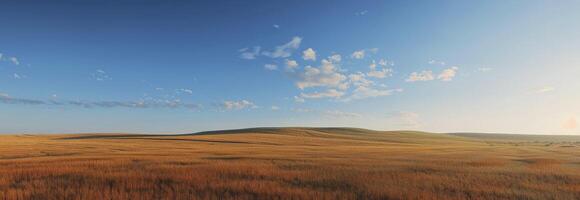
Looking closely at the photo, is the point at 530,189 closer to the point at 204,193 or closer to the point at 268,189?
the point at 268,189

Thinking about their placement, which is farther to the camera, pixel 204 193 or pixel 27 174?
pixel 27 174

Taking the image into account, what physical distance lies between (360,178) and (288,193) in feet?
15.1

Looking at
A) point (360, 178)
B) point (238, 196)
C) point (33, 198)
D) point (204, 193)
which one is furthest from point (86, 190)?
point (360, 178)

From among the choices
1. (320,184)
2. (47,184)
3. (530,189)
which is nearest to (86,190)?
(47,184)

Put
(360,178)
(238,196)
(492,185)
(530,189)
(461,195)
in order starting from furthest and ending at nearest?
(360,178) < (492,185) < (530,189) < (461,195) < (238,196)

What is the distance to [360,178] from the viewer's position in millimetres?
13133

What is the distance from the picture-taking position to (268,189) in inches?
403

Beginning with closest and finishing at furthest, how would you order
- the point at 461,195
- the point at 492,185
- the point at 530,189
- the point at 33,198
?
the point at 33,198 < the point at 461,195 < the point at 530,189 < the point at 492,185

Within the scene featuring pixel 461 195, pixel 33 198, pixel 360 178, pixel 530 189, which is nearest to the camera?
pixel 33 198

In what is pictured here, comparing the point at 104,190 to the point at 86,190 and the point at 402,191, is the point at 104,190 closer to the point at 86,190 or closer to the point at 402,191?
the point at 86,190

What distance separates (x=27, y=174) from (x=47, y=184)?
11.3 feet

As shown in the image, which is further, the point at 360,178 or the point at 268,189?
the point at 360,178

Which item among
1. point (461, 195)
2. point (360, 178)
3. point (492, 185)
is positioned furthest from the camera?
point (360, 178)

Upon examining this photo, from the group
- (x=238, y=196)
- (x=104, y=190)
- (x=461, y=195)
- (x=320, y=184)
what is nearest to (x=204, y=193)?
(x=238, y=196)
